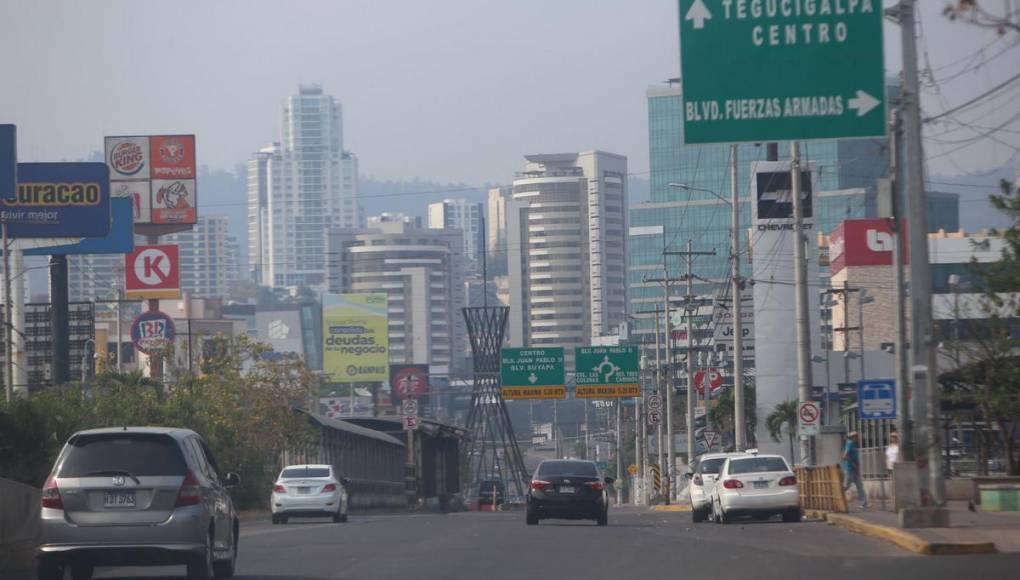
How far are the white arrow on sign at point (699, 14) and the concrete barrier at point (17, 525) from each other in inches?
460

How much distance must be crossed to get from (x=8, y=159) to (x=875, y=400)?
22.3m

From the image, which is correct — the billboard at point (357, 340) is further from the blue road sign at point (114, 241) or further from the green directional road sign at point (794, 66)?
the green directional road sign at point (794, 66)

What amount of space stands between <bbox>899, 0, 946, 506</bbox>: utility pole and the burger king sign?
217 ft

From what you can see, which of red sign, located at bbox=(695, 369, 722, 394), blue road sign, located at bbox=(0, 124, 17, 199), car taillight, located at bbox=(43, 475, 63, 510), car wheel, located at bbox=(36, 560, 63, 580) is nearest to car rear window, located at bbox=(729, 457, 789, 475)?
car wheel, located at bbox=(36, 560, 63, 580)

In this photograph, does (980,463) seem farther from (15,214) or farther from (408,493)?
(408,493)

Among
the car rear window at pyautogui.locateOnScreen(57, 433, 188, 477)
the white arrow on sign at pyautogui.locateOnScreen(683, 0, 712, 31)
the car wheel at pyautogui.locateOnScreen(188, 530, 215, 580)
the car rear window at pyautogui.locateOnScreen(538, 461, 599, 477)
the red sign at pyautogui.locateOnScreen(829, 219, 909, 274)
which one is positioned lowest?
the car rear window at pyautogui.locateOnScreen(538, 461, 599, 477)

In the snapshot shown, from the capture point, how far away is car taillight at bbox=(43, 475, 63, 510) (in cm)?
1683

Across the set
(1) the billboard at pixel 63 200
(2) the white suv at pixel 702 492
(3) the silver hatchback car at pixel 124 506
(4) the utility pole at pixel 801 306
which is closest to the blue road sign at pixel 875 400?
(2) the white suv at pixel 702 492

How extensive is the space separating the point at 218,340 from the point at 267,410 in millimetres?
4155

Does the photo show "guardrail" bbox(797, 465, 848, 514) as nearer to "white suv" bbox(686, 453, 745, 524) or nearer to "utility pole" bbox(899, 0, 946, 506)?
"white suv" bbox(686, 453, 745, 524)

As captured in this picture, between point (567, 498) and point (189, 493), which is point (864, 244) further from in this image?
point (189, 493)

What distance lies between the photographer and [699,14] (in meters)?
23.3

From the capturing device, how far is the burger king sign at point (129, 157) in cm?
8431

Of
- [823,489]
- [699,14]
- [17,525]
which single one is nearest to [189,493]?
[17,525]
